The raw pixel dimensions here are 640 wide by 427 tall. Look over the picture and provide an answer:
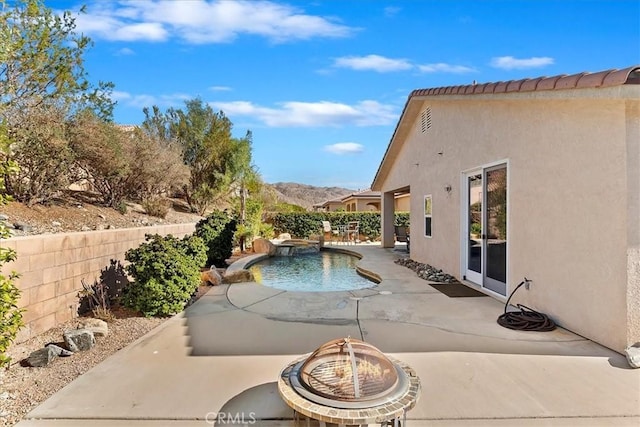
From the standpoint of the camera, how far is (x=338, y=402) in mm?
2625

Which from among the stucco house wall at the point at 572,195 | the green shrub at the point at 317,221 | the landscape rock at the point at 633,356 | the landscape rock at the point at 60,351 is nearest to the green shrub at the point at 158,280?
the landscape rock at the point at 60,351

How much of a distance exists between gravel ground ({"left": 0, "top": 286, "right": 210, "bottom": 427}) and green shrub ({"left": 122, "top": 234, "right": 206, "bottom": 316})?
0.32 m

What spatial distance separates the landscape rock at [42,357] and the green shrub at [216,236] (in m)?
7.25

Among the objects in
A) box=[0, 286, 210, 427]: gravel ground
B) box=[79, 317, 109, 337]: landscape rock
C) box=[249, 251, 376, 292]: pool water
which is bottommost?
box=[249, 251, 376, 292]: pool water

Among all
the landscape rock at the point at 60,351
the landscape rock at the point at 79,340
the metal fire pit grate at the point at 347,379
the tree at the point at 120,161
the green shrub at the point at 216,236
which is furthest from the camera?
the green shrub at the point at 216,236

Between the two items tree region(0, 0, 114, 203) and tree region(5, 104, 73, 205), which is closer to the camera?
tree region(0, 0, 114, 203)

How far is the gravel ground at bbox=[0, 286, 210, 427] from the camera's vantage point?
3.55 meters

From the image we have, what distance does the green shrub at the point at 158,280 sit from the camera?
6375mm

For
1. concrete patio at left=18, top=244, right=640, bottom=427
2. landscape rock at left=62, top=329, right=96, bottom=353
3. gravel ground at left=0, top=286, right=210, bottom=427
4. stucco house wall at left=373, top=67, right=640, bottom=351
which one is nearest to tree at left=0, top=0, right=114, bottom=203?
gravel ground at left=0, top=286, right=210, bottom=427

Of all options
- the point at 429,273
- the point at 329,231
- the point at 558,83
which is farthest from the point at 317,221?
the point at 558,83

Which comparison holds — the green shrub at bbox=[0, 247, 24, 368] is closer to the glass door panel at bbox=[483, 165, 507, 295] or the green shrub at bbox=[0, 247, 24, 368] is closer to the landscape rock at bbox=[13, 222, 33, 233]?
the landscape rock at bbox=[13, 222, 33, 233]

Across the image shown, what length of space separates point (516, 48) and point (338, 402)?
13352mm

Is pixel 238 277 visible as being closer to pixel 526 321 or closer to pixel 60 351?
pixel 60 351

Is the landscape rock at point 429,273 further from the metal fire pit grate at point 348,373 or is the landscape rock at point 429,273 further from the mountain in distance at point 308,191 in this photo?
the mountain in distance at point 308,191
